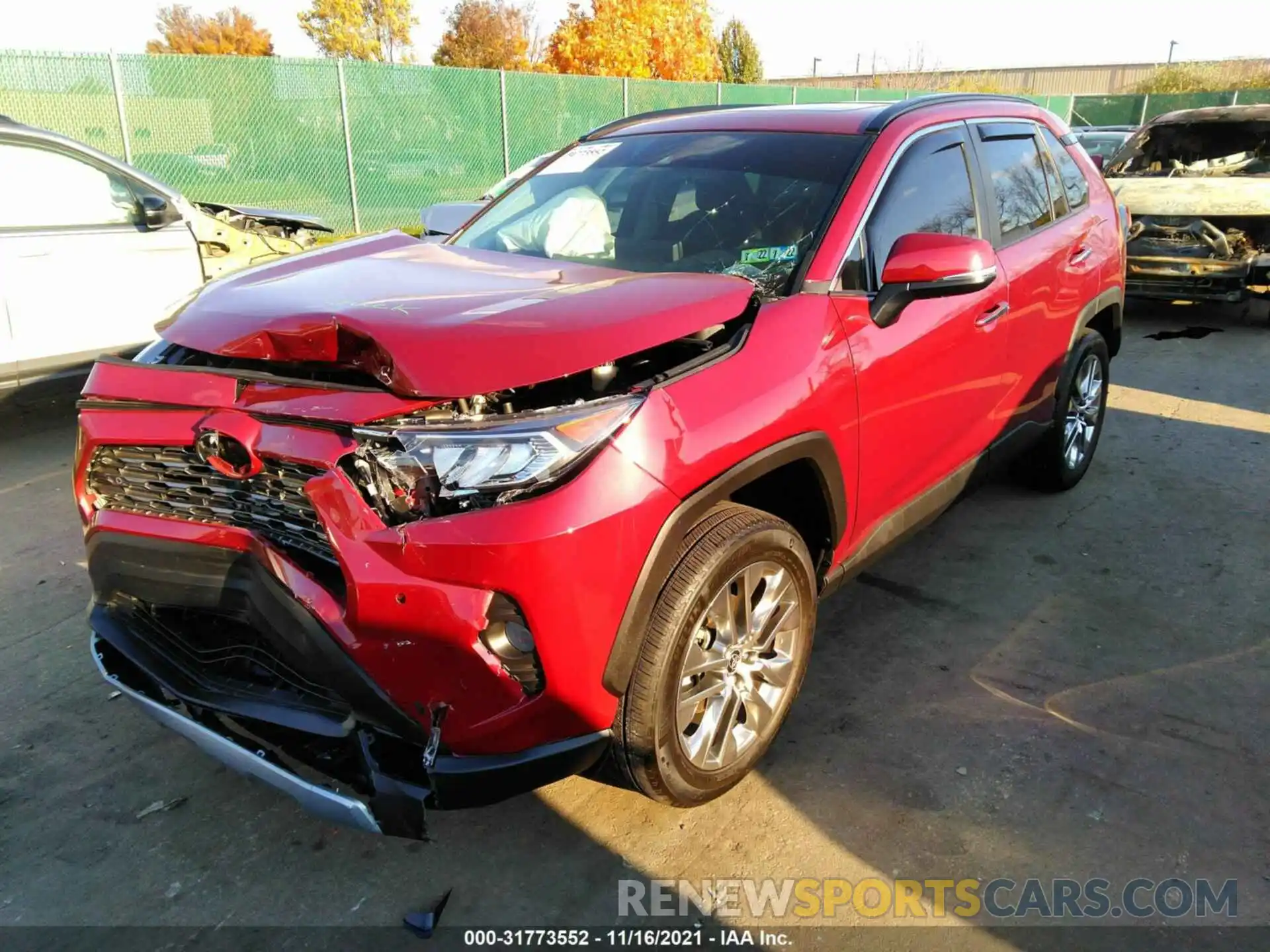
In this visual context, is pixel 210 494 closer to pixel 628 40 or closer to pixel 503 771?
pixel 503 771

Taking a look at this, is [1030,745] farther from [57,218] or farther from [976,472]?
[57,218]

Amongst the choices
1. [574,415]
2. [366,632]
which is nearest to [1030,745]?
[574,415]

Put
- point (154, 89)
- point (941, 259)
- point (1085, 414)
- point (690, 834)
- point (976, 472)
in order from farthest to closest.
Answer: point (154, 89), point (1085, 414), point (976, 472), point (941, 259), point (690, 834)

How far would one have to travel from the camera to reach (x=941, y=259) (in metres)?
2.80

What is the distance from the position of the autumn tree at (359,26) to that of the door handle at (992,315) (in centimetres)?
4362

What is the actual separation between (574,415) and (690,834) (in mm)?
1300

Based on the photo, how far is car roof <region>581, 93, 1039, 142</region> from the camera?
133 inches

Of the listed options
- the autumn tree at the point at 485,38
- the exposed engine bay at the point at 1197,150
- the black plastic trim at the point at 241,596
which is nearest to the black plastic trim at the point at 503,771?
the black plastic trim at the point at 241,596

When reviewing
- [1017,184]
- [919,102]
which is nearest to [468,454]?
[919,102]

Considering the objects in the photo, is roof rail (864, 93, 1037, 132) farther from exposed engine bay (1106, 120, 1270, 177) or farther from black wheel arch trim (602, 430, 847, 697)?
exposed engine bay (1106, 120, 1270, 177)

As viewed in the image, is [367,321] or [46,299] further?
[46,299]

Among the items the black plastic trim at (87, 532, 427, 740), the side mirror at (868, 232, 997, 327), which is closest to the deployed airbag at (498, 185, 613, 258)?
the side mirror at (868, 232, 997, 327)

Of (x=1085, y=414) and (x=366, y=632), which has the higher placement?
(x=366, y=632)

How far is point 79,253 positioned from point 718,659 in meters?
5.22
